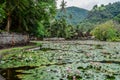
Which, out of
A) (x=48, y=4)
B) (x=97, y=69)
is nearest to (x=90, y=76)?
(x=97, y=69)

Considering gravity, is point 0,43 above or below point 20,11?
below

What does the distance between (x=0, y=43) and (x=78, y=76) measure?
69.1ft

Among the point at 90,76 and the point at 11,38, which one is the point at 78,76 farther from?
the point at 11,38

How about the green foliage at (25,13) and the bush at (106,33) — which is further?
the bush at (106,33)

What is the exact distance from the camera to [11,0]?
128 ft

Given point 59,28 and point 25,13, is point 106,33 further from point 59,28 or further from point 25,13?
point 25,13

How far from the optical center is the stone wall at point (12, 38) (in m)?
35.2

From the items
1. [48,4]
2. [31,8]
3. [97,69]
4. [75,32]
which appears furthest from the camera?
[75,32]

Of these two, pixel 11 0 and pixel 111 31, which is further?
pixel 111 31

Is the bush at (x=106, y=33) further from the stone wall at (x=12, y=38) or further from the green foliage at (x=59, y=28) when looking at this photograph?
the stone wall at (x=12, y=38)

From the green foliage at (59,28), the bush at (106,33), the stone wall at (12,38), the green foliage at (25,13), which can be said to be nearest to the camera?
the stone wall at (12,38)

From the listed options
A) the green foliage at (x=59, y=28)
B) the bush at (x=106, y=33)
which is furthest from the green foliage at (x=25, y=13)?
the bush at (x=106, y=33)

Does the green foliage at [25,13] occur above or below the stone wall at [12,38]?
above

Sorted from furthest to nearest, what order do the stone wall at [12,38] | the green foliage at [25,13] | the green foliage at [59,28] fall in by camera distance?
the green foliage at [59,28], the green foliage at [25,13], the stone wall at [12,38]
